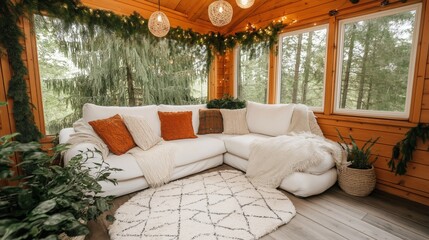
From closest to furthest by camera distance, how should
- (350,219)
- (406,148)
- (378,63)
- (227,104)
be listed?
(350,219), (406,148), (378,63), (227,104)

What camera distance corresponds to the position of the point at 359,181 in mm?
2170

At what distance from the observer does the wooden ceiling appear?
2.87 meters

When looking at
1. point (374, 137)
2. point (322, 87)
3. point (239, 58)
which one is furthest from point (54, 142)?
point (374, 137)

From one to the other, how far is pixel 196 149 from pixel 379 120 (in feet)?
6.95

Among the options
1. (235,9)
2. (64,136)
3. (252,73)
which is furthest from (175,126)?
(235,9)

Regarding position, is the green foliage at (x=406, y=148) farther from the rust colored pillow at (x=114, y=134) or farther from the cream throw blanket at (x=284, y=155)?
the rust colored pillow at (x=114, y=134)

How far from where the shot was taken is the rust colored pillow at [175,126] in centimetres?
282

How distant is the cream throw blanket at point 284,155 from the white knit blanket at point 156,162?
0.94 metres

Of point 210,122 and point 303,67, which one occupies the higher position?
point 303,67

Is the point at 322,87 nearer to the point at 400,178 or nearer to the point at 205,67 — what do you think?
the point at 400,178

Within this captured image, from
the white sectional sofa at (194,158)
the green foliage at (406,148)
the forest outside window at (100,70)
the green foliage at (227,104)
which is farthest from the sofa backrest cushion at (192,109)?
the green foliage at (406,148)

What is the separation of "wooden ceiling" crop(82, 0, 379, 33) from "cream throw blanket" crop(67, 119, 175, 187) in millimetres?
1817

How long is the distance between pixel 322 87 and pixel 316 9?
1070 mm

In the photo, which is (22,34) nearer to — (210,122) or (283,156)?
(210,122)
